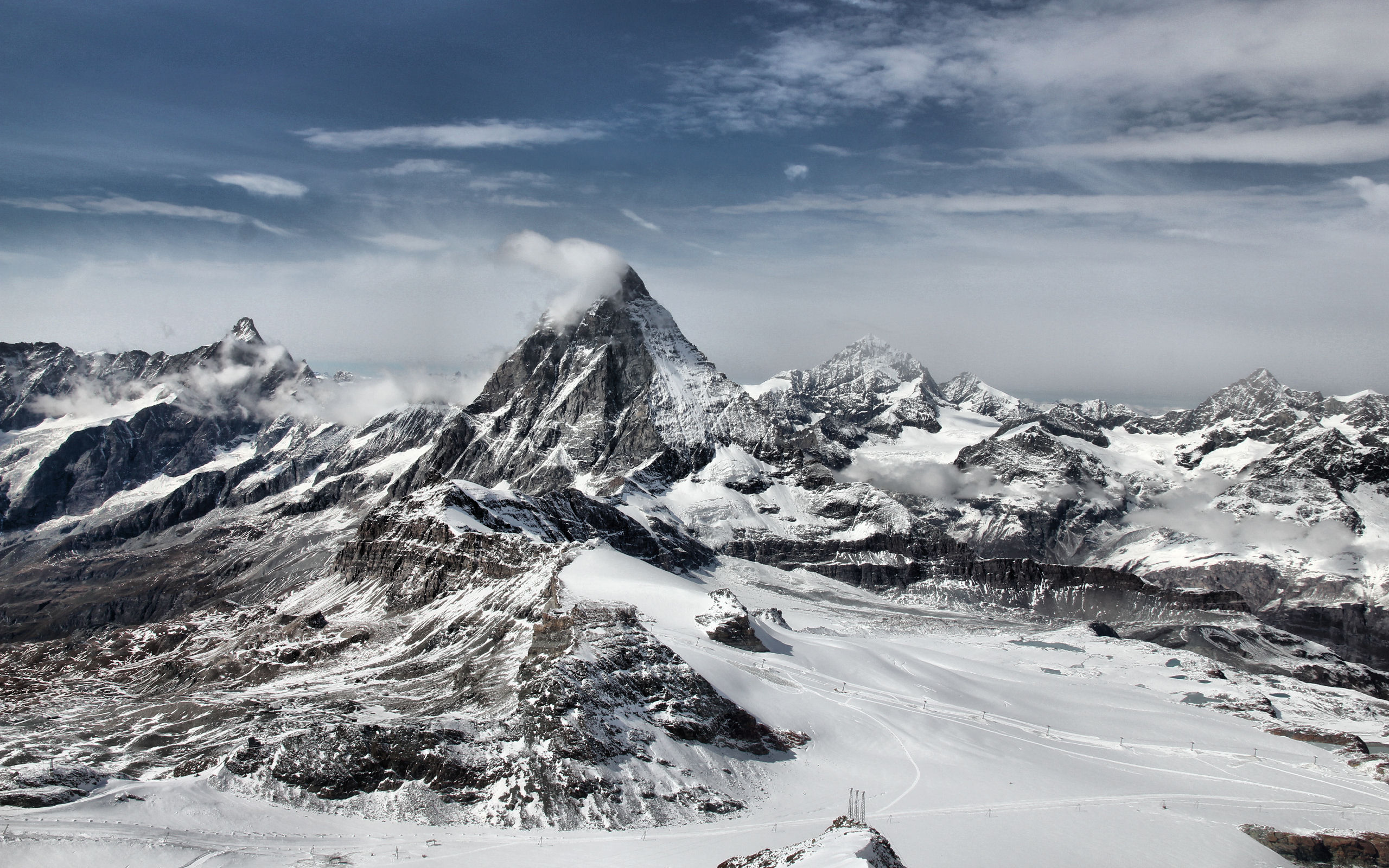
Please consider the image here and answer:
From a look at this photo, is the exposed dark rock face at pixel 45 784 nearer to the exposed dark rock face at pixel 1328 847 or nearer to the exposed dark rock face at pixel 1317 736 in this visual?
the exposed dark rock face at pixel 1328 847

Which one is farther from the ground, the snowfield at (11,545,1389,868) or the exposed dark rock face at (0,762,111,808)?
the exposed dark rock face at (0,762,111,808)

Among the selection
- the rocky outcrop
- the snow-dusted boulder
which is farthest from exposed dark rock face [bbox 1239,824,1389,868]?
the snow-dusted boulder

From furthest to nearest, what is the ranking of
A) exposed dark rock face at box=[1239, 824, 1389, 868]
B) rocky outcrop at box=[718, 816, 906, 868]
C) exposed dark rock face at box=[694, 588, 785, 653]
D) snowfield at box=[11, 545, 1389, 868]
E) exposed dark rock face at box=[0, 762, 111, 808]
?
exposed dark rock face at box=[694, 588, 785, 653] → exposed dark rock face at box=[1239, 824, 1389, 868] → snowfield at box=[11, 545, 1389, 868] → exposed dark rock face at box=[0, 762, 111, 808] → rocky outcrop at box=[718, 816, 906, 868]

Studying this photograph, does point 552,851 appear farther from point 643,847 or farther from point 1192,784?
point 1192,784

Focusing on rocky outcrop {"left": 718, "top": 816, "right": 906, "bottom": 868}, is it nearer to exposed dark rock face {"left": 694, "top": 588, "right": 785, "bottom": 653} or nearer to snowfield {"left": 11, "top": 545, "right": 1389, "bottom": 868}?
snowfield {"left": 11, "top": 545, "right": 1389, "bottom": 868}

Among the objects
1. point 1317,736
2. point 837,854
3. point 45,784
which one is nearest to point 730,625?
point 837,854

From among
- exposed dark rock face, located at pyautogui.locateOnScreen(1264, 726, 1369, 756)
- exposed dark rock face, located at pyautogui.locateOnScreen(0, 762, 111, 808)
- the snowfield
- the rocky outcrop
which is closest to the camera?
the rocky outcrop

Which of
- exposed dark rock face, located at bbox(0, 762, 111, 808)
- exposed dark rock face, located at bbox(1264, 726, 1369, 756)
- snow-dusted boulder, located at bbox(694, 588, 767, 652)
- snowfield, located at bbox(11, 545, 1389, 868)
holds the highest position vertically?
snow-dusted boulder, located at bbox(694, 588, 767, 652)
